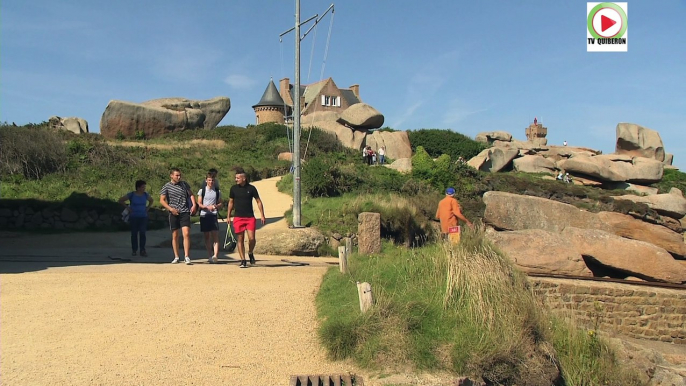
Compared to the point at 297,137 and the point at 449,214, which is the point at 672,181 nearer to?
the point at 297,137

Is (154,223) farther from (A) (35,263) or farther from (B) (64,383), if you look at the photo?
(B) (64,383)

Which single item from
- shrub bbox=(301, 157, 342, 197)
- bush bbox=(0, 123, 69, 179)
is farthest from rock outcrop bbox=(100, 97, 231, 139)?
shrub bbox=(301, 157, 342, 197)

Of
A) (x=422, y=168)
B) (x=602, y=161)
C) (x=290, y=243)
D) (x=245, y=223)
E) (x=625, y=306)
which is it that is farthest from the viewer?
(x=602, y=161)

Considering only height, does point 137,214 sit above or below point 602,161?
below

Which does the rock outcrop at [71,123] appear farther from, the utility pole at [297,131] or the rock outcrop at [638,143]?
the rock outcrop at [638,143]

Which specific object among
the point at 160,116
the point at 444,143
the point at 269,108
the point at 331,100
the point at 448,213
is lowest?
the point at 448,213

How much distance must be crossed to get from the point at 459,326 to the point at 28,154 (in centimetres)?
1929

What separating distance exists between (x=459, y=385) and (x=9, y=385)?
13.1 feet

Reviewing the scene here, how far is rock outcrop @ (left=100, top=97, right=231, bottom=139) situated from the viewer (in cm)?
3566

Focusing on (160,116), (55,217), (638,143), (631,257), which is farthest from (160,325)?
(638,143)

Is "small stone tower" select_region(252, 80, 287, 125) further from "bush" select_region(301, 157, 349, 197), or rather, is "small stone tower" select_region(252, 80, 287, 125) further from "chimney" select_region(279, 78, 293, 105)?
"bush" select_region(301, 157, 349, 197)

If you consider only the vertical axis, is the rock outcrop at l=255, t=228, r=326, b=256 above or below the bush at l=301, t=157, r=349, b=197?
below

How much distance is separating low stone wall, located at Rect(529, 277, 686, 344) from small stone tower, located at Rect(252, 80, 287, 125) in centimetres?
4591

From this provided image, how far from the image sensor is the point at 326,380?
532 centimetres
